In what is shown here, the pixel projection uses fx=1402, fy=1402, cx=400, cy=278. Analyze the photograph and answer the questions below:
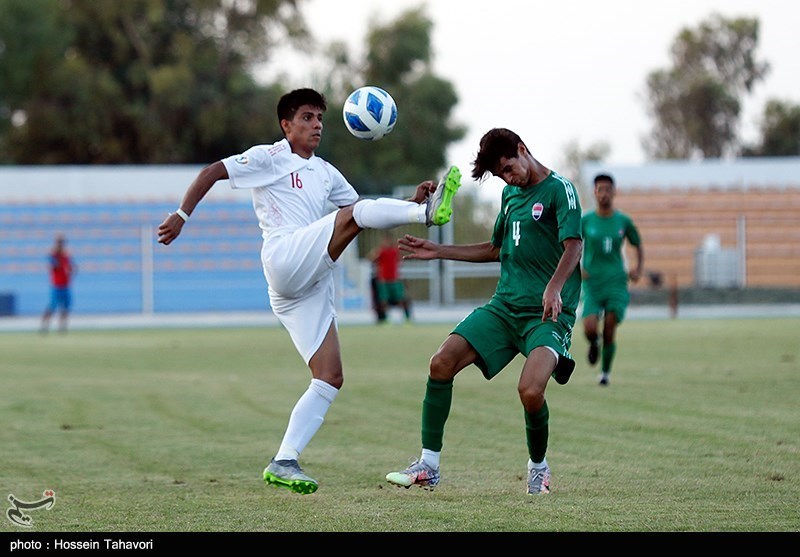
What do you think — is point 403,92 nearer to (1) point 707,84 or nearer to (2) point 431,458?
(1) point 707,84

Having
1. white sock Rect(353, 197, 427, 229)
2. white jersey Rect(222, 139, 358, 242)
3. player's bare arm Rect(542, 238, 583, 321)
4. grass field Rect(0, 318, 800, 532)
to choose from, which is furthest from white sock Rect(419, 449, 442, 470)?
white jersey Rect(222, 139, 358, 242)

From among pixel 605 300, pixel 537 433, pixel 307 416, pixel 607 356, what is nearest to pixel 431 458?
pixel 537 433

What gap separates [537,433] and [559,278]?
3.10ft

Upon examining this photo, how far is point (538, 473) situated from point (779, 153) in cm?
7156

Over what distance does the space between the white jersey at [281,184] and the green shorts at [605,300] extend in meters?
8.04

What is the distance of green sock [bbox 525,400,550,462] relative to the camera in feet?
26.6

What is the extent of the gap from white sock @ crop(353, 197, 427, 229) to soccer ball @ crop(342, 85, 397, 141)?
75 cm

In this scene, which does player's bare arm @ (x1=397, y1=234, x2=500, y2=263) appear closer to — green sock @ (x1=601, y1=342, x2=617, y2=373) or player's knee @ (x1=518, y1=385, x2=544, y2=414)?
player's knee @ (x1=518, y1=385, x2=544, y2=414)

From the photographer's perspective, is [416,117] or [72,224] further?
[416,117]

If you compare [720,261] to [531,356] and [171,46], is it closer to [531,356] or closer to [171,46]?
[171,46]

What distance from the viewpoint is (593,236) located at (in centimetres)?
1650

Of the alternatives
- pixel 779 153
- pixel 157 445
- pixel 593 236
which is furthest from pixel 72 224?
pixel 779 153

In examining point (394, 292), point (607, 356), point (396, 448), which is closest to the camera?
point (396, 448)

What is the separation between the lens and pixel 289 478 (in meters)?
Answer: 8.08
